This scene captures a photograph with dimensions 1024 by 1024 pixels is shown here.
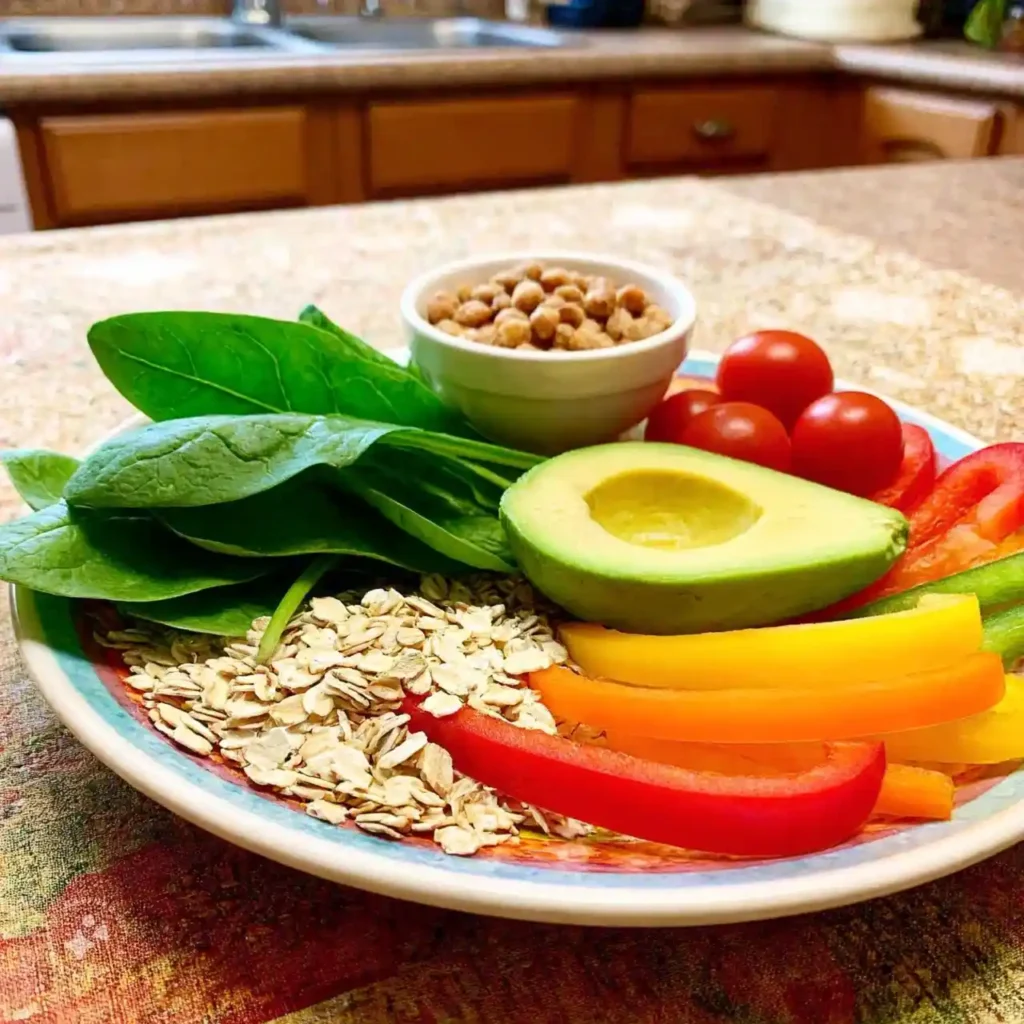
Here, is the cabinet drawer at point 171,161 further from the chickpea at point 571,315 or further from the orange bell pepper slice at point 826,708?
the orange bell pepper slice at point 826,708

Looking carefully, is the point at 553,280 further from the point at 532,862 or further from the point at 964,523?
the point at 532,862

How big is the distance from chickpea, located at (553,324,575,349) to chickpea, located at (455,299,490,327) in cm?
6

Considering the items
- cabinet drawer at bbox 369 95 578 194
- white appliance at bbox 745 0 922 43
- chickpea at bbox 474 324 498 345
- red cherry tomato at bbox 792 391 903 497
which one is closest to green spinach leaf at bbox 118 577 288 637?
chickpea at bbox 474 324 498 345

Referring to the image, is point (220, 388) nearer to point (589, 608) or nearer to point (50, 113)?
point (589, 608)

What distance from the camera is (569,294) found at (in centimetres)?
75

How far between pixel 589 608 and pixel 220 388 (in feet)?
0.90

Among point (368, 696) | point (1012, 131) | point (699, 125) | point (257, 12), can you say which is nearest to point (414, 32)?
point (257, 12)

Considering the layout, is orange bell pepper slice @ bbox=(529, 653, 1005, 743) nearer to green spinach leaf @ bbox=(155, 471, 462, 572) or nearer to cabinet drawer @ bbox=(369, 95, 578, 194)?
green spinach leaf @ bbox=(155, 471, 462, 572)

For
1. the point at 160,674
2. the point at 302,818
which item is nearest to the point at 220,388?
the point at 160,674

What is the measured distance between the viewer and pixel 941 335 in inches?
42.4

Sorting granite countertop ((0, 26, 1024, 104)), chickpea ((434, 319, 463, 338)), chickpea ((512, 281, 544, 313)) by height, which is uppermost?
chickpea ((512, 281, 544, 313))

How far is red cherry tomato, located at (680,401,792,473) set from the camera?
0.69 m

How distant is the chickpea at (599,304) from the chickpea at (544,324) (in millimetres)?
36

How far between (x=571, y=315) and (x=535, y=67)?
5.34 ft
